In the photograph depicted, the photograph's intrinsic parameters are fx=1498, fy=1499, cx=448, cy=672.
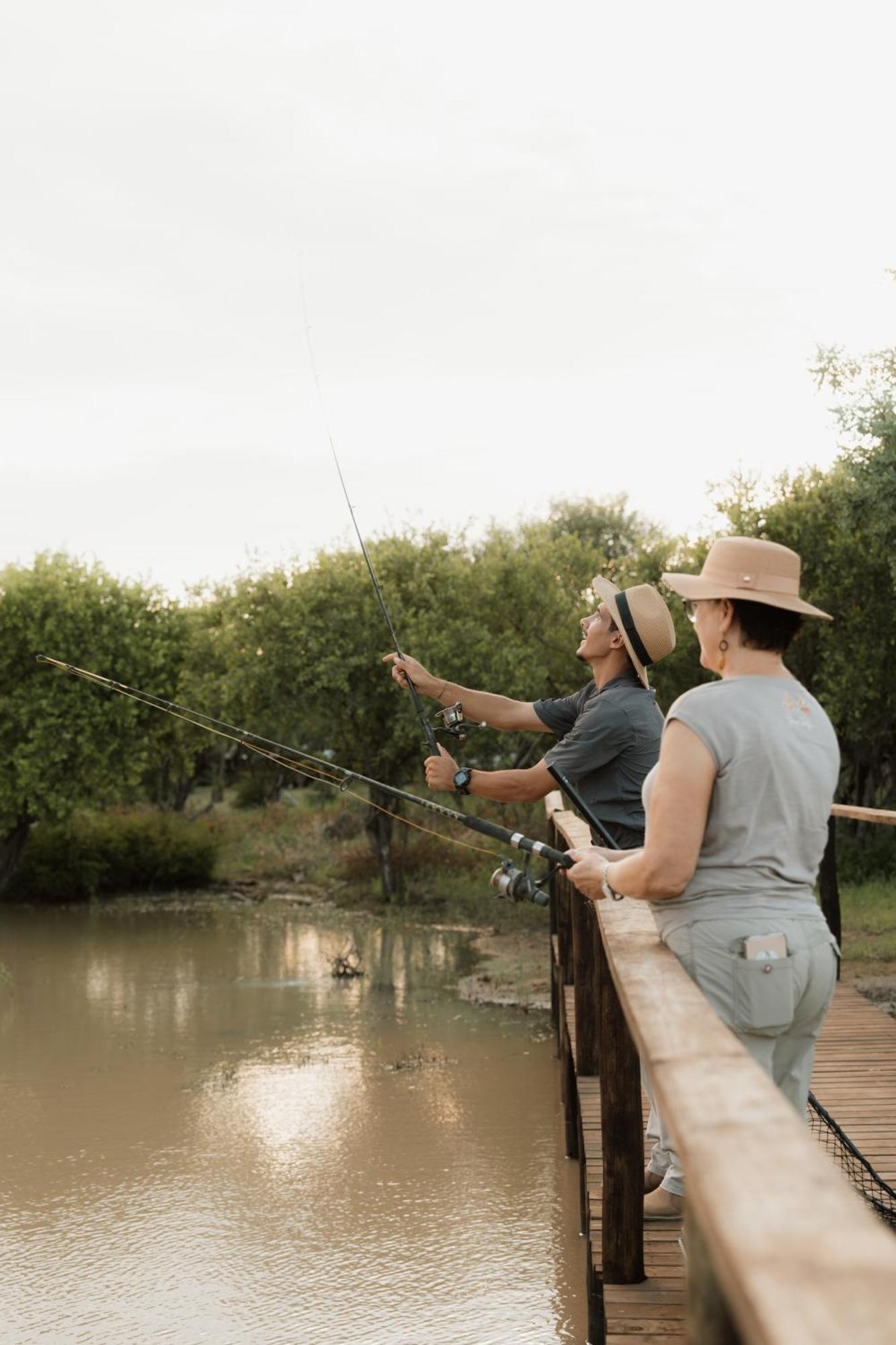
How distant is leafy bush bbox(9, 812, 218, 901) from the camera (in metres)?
23.5

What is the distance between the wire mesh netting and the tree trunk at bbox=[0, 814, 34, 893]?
18.5 metres

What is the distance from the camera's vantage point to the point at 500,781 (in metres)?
5.43

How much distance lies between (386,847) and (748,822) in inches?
761

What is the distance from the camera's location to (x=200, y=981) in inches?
634

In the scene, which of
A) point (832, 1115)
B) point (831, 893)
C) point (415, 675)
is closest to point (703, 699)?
point (415, 675)

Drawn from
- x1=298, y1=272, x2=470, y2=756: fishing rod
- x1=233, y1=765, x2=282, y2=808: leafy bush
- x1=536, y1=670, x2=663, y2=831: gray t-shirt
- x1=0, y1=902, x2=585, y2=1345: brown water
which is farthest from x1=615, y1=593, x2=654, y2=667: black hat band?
x1=233, y1=765, x2=282, y2=808: leafy bush

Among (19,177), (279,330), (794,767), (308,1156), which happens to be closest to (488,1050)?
(308,1156)

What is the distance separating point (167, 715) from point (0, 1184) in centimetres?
1389

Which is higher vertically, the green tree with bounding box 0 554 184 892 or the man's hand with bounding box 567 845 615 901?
the green tree with bounding box 0 554 184 892

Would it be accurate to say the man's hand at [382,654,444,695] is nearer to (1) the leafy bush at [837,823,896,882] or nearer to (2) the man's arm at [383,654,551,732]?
(2) the man's arm at [383,654,551,732]

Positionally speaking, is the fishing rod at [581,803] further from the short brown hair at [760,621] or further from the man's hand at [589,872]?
the short brown hair at [760,621]

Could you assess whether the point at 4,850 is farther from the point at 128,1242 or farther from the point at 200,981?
the point at 128,1242

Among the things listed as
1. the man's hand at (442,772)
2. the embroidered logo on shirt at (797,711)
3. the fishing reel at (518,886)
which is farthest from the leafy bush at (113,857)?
the embroidered logo on shirt at (797,711)

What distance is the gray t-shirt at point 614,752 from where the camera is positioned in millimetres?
4520
